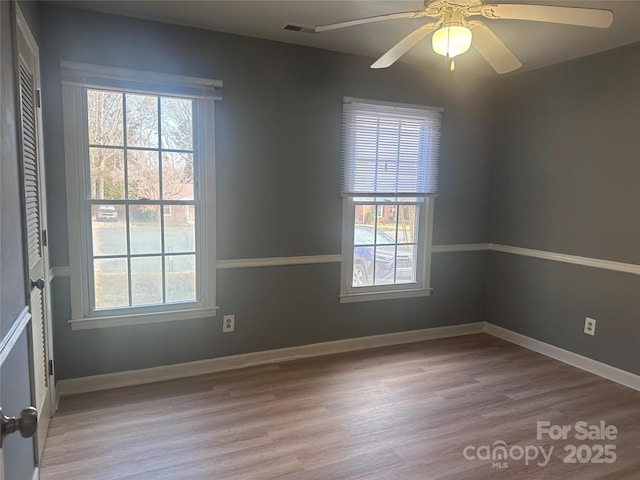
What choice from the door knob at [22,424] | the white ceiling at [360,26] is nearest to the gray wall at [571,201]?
the white ceiling at [360,26]

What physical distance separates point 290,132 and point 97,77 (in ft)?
4.29

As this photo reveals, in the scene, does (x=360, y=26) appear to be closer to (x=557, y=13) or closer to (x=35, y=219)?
(x=557, y=13)

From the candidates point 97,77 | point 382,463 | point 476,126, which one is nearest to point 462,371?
point 382,463

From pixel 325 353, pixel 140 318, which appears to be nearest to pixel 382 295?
pixel 325 353

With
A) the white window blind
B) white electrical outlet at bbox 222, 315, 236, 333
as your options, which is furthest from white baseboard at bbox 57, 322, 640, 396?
the white window blind

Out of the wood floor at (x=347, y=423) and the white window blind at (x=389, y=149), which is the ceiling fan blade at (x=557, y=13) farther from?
the wood floor at (x=347, y=423)

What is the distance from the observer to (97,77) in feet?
8.82

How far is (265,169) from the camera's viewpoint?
3.23 meters

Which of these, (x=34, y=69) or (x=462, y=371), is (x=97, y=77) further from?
(x=462, y=371)

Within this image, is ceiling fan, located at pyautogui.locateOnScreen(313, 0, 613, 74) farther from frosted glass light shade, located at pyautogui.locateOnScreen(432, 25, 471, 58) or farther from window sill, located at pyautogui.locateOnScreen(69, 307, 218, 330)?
window sill, located at pyautogui.locateOnScreen(69, 307, 218, 330)

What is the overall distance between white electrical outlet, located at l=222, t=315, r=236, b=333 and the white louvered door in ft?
3.72

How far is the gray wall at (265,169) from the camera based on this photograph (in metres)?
2.73

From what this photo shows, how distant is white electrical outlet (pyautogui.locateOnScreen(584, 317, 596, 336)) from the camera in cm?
334

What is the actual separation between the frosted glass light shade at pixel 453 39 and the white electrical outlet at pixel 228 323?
2277 mm
